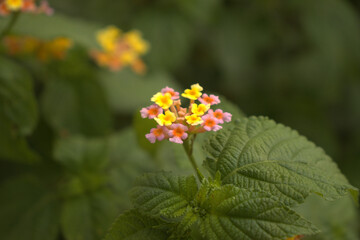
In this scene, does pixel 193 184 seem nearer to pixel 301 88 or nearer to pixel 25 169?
pixel 25 169

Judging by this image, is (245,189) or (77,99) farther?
(77,99)

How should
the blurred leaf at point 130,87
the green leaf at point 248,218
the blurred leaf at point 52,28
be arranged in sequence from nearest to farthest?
1. the green leaf at point 248,218
2. the blurred leaf at point 52,28
3. the blurred leaf at point 130,87

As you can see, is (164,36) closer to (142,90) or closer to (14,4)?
(142,90)

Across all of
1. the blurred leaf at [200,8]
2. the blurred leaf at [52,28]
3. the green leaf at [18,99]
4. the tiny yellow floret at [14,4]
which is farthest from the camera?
the blurred leaf at [200,8]

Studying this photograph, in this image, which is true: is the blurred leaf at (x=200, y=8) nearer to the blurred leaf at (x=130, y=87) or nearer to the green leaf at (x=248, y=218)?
the blurred leaf at (x=130, y=87)

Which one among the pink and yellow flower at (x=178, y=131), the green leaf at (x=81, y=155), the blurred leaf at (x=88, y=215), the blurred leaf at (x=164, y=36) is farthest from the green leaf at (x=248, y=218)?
the blurred leaf at (x=164, y=36)

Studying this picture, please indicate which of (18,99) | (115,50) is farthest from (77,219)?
(115,50)

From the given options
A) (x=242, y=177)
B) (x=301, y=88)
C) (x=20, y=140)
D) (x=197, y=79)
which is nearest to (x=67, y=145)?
(x=20, y=140)
